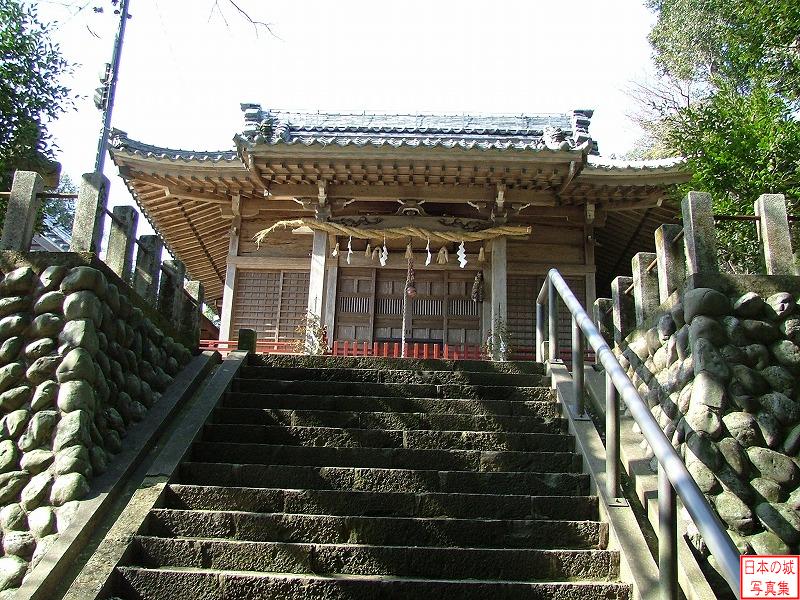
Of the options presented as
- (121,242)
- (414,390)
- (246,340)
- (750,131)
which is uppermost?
(750,131)

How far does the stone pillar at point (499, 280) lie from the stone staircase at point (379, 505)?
4630 millimetres

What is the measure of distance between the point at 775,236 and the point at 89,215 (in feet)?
18.6

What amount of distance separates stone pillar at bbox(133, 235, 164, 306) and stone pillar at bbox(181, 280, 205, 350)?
74 cm

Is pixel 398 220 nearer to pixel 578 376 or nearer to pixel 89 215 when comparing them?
pixel 89 215

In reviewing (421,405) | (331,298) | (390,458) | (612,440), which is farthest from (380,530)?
(331,298)

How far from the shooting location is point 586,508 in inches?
176

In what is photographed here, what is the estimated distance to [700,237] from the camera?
5051 mm

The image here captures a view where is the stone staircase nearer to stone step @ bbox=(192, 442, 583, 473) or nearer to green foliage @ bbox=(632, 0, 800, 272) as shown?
stone step @ bbox=(192, 442, 583, 473)

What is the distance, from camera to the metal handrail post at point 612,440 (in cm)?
423

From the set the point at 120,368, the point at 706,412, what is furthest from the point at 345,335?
the point at 706,412

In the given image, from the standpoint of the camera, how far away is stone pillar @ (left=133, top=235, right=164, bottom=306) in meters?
6.85

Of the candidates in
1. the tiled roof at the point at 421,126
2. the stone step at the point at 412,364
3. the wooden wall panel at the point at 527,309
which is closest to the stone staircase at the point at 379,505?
the stone step at the point at 412,364

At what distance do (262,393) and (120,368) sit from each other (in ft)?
4.39

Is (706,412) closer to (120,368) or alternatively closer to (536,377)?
(536,377)
